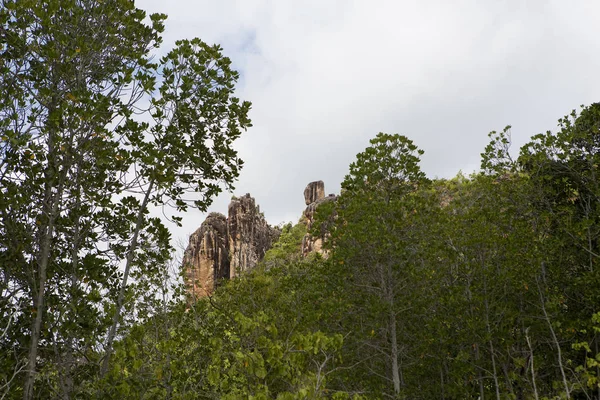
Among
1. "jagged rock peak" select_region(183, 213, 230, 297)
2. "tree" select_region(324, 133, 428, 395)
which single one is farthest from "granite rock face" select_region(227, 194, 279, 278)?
"tree" select_region(324, 133, 428, 395)

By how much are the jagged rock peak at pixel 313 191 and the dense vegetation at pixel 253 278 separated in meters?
55.2

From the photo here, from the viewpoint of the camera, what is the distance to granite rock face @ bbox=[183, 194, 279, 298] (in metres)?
67.6

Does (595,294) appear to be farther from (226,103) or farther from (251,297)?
(251,297)

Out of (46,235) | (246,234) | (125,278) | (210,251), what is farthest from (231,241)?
(46,235)

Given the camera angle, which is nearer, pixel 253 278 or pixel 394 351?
pixel 394 351

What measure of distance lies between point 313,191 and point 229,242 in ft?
55.8

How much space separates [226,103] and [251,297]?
12864 mm

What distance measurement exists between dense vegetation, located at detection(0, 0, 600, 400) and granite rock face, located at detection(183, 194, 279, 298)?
47.0m

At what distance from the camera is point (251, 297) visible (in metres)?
20.3

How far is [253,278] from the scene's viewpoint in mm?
22016

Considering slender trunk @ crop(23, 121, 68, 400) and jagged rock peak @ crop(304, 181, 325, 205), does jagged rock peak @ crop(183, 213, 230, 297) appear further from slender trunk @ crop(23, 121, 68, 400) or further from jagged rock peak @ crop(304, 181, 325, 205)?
slender trunk @ crop(23, 121, 68, 400)

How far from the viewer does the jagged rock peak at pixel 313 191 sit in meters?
76.2

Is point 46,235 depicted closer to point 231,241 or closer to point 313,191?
point 231,241

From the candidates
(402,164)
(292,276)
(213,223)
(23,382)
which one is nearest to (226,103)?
(23,382)
